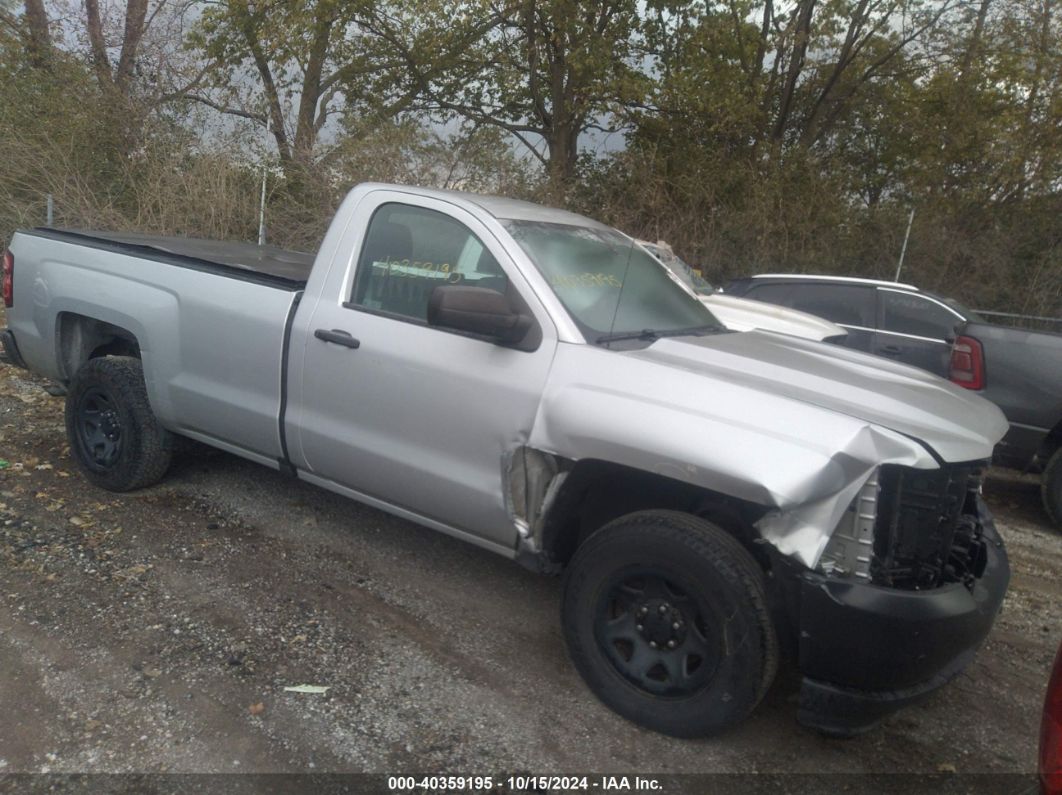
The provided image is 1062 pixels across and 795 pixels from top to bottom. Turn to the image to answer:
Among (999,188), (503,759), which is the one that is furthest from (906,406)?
(999,188)

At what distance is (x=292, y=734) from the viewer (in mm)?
3197

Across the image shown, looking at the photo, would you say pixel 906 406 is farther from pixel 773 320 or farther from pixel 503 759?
pixel 773 320

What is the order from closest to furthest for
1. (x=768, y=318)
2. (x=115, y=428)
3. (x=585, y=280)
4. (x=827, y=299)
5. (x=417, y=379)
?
(x=417, y=379) → (x=585, y=280) → (x=115, y=428) → (x=768, y=318) → (x=827, y=299)

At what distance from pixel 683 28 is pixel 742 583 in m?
15.2

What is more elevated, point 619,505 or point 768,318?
point 768,318

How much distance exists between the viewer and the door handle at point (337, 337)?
4.08 metres

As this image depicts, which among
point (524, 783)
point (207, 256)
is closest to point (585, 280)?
point (524, 783)

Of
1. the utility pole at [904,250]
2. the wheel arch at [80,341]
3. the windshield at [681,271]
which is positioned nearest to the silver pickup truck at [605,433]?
the wheel arch at [80,341]

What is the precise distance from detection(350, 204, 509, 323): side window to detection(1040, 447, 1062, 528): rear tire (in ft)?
14.9

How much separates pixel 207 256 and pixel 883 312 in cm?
631

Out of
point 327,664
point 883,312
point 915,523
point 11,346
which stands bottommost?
point 327,664

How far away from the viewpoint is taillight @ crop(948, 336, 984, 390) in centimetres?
659

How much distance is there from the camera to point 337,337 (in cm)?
413

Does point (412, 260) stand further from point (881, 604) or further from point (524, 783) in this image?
point (881, 604)
